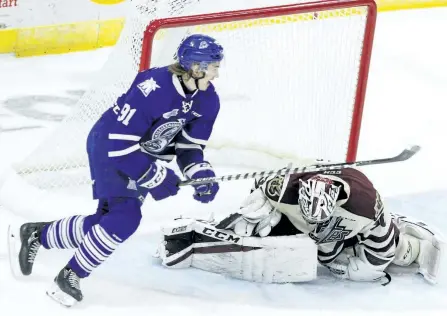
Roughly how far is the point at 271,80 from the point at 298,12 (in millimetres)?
304

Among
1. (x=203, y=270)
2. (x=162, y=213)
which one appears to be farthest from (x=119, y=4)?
(x=203, y=270)

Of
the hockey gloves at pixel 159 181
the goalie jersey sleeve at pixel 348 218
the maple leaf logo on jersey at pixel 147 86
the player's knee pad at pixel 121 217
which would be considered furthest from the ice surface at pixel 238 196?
the maple leaf logo on jersey at pixel 147 86

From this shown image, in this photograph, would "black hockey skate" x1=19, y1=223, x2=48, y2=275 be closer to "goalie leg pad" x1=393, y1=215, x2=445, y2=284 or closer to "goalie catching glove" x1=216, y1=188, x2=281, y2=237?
"goalie catching glove" x1=216, y1=188, x2=281, y2=237

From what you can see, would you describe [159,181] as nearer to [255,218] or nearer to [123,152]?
[123,152]

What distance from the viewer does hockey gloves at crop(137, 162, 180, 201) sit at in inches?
103

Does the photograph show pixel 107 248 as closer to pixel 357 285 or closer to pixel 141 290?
pixel 141 290

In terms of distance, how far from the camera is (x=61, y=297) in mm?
2656

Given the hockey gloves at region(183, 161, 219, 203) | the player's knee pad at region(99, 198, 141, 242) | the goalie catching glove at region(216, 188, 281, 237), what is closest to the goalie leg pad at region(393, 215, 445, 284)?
the goalie catching glove at region(216, 188, 281, 237)

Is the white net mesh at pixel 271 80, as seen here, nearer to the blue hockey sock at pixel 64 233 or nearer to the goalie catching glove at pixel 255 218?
the goalie catching glove at pixel 255 218

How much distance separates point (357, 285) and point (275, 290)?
0.96 feet

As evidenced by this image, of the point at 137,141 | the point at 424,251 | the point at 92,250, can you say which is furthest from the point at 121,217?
the point at 424,251

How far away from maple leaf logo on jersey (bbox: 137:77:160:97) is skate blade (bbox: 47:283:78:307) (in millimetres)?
658

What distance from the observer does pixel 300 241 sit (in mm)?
2871

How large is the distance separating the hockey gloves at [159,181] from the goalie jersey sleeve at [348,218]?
1.33 feet
